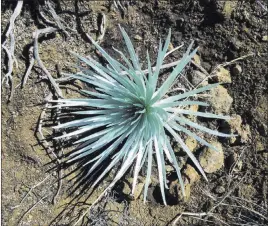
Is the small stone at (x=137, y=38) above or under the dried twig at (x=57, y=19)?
under

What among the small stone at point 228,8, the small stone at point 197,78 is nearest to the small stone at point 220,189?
the small stone at point 197,78

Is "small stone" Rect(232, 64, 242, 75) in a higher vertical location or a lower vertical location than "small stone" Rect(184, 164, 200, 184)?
higher

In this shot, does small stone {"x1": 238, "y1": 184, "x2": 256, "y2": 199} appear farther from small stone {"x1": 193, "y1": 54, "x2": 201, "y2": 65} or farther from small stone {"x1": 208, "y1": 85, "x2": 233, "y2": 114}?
small stone {"x1": 193, "y1": 54, "x2": 201, "y2": 65}

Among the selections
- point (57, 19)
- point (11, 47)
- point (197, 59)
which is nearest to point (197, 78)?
point (197, 59)

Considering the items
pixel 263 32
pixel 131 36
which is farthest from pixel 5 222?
pixel 263 32

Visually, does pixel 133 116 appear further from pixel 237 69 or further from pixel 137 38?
pixel 237 69

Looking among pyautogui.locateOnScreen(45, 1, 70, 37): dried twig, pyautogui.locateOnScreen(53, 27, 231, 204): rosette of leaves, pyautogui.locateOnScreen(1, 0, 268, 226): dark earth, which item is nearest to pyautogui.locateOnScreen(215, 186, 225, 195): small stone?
pyautogui.locateOnScreen(1, 0, 268, 226): dark earth

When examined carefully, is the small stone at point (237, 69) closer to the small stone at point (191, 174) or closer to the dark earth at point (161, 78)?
the dark earth at point (161, 78)
